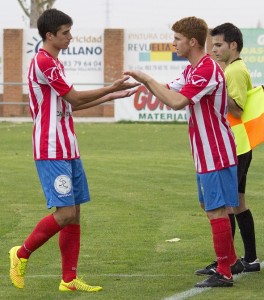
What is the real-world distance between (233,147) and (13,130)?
83.9 ft

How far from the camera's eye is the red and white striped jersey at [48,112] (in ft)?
28.5

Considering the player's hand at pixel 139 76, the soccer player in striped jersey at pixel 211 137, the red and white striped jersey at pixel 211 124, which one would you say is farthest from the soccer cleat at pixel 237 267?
the player's hand at pixel 139 76

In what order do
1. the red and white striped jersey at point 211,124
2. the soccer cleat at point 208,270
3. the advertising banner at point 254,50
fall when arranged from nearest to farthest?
1. the red and white striped jersey at point 211,124
2. the soccer cleat at point 208,270
3. the advertising banner at point 254,50

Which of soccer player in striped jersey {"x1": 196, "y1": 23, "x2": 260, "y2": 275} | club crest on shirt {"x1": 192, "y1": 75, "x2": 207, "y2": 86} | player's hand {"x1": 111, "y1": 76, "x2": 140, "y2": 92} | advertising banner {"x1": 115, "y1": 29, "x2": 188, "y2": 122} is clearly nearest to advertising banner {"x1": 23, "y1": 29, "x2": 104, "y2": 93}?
advertising banner {"x1": 115, "y1": 29, "x2": 188, "y2": 122}

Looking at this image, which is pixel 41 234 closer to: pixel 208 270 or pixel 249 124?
pixel 208 270

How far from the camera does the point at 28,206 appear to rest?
48.1 ft

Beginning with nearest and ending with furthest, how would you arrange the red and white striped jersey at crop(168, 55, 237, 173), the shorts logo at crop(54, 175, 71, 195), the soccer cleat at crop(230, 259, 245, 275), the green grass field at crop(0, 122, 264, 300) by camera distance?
the shorts logo at crop(54, 175, 71, 195) < the red and white striped jersey at crop(168, 55, 237, 173) < the green grass field at crop(0, 122, 264, 300) < the soccer cleat at crop(230, 259, 245, 275)

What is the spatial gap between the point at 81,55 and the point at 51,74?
38690 mm

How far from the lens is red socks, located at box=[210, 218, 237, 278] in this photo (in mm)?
8992

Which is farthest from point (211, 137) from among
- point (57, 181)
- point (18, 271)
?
point (18, 271)

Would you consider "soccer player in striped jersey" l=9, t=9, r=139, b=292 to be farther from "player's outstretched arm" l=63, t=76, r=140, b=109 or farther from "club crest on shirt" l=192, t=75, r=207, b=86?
"club crest on shirt" l=192, t=75, r=207, b=86

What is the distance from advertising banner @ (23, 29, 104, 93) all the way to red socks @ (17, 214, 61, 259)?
37251 mm

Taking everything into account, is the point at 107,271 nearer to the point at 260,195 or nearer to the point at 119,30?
the point at 260,195

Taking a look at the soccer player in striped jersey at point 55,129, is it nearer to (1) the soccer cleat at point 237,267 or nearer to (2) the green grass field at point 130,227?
(2) the green grass field at point 130,227
